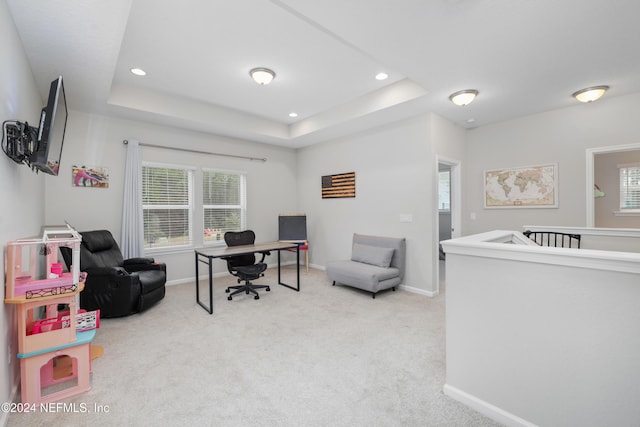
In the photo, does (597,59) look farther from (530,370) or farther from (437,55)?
(530,370)

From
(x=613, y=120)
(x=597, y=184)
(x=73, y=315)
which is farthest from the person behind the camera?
(x=597, y=184)

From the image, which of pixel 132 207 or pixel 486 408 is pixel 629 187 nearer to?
pixel 486 408

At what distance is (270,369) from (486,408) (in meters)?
1.51

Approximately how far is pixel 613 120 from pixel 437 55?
9.45 ft

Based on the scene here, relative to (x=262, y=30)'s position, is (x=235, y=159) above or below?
below

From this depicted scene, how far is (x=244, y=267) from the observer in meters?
3.99

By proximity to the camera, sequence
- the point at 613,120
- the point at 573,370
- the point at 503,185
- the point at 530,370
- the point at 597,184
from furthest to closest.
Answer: the point at 597,184
the point at 503,185
the point at 613,120
the point at 530,370
the point at 573,370

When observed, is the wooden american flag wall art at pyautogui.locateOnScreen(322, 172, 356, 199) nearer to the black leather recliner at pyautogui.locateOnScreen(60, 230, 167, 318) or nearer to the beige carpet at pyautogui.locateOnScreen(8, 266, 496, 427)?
the beige carpet at pyautogui.locateOnScreen(8, 266, 496, 427)

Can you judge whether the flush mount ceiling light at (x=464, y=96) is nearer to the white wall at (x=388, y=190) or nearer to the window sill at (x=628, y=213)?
the white wall at (x=388, y=190)

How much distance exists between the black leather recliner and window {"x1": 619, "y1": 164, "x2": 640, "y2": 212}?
25.7ft

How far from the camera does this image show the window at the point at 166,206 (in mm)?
4383

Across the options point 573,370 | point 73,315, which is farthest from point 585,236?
point 73,315

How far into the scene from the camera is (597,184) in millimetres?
5191

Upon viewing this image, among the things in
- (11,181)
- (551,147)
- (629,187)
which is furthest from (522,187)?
(11,181)
